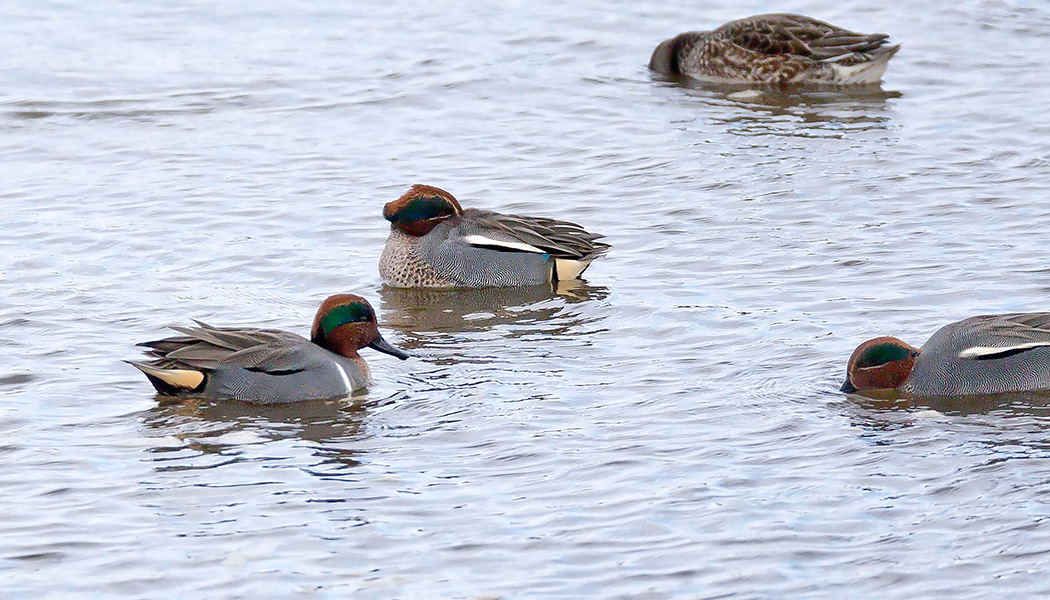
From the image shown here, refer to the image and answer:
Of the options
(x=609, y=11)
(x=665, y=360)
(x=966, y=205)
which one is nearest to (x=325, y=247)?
(x=665, y=360)

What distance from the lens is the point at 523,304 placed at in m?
10.5

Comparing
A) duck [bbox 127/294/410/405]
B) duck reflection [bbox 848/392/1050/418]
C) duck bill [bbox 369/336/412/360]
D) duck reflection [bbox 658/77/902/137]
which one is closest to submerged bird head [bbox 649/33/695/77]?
duck reflection [bbox 658/77/902/137]

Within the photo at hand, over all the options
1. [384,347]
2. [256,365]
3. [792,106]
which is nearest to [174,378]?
[256,365]

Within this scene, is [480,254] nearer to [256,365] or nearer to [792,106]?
[256,365]

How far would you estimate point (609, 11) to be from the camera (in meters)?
19.7

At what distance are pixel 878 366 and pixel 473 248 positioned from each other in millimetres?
3437

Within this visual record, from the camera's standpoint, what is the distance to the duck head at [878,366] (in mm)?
8141

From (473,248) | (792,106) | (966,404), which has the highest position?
(792,106)

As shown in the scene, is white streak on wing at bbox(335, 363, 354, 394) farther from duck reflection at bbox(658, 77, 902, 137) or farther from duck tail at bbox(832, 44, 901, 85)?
duck tail at bbox(832, 44, 901, 85)

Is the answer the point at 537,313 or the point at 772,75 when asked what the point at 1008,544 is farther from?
the point at 772,75

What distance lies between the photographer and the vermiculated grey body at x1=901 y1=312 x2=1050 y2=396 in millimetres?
8078

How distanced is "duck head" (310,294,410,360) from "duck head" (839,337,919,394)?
8.15 ft

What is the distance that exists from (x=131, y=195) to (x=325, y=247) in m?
2.15

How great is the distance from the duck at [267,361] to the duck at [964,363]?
255 centimetres
